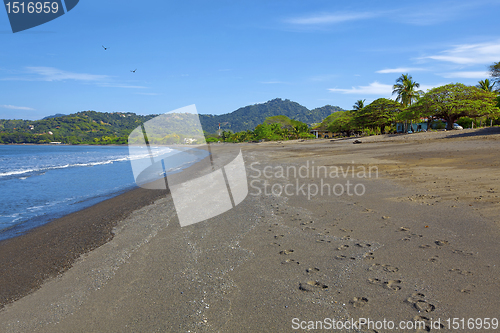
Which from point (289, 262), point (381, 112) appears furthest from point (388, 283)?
point (381, 112)

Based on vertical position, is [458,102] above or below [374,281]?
above

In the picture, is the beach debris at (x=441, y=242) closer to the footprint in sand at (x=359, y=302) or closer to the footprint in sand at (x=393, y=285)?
the footprint in sand at (x=393, y=285)

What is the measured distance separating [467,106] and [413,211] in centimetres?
3809

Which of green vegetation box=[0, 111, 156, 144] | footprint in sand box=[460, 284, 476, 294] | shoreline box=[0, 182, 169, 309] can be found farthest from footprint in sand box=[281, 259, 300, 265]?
green vegetation box=[0, 111, 156, 144]

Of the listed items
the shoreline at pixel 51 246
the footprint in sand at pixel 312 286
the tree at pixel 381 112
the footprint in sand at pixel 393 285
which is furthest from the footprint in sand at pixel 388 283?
the tree at pixel 381 112

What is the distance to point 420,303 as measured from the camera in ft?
10.3

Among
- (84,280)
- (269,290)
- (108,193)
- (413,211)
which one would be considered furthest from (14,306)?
(108,193)

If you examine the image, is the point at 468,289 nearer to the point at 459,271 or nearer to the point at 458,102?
the point at 459,271

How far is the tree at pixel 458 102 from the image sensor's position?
34.9 m

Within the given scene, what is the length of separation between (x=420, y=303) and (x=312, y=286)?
4.08 ft

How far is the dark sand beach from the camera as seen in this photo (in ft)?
10.5

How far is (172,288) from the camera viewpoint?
3.95m

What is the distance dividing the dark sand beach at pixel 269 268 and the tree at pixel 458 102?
115 feet

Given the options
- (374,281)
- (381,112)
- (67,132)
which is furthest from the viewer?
(67,132)
